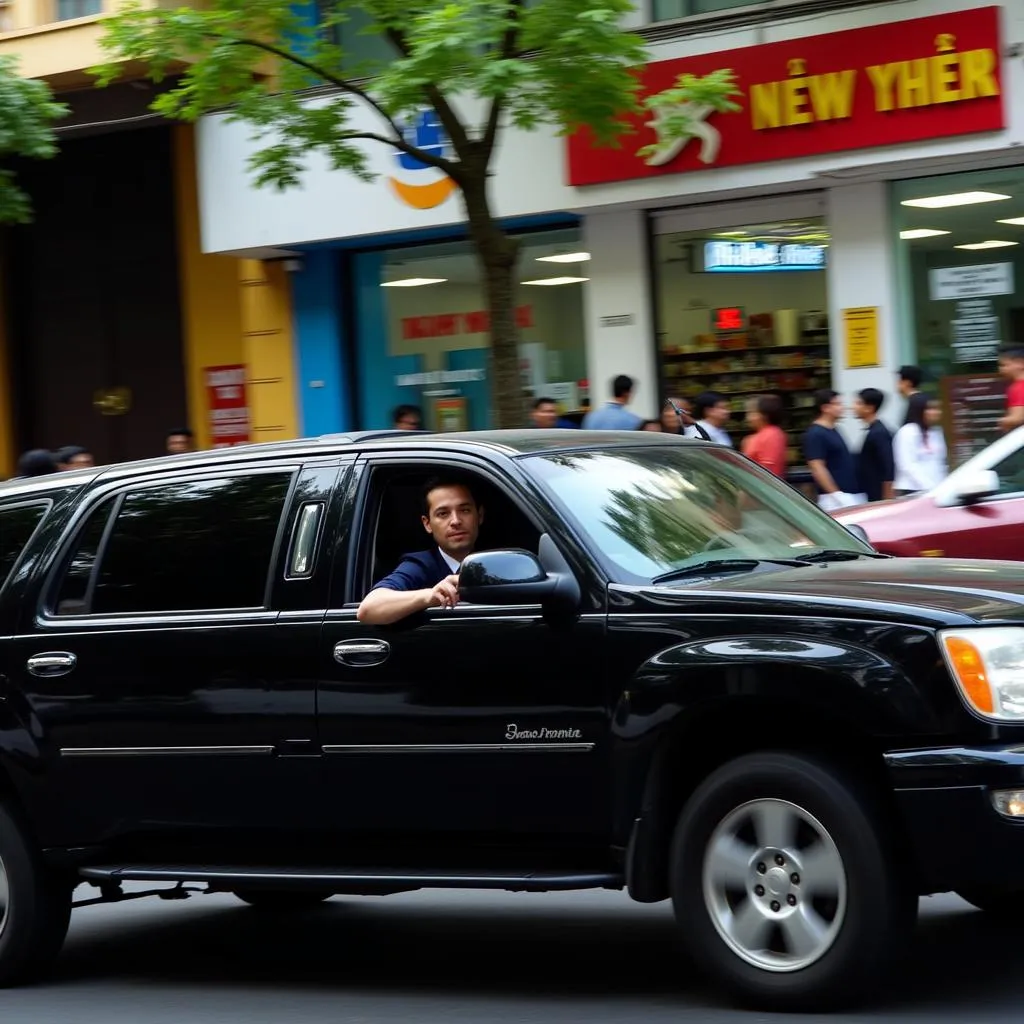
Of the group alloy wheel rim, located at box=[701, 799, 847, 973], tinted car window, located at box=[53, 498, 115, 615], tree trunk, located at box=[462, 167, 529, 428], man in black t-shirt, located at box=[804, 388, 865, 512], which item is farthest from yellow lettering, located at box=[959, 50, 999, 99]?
alloy wheel rim, located at box=[701, 799, 847, 973]

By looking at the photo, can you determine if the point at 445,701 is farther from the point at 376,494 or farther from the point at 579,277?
the point at 579,277

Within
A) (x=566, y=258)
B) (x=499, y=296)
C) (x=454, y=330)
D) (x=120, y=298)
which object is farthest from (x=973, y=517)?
(x=120, y=298)

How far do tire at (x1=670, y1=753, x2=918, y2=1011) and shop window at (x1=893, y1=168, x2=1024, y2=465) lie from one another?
10.6m

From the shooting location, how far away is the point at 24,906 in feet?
21.1

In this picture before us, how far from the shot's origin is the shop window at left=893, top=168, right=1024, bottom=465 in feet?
51.5

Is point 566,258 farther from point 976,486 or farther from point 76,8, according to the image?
point 976,486

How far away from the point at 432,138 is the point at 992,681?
13.8m

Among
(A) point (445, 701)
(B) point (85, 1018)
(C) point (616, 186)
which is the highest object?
(C) point (616, 186)

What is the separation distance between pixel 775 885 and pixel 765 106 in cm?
1176

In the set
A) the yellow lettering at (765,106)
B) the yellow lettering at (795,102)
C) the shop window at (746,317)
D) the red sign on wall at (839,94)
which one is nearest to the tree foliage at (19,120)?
the red sign on wall at (839,94)

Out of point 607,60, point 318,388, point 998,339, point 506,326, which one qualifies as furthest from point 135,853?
point 318,388

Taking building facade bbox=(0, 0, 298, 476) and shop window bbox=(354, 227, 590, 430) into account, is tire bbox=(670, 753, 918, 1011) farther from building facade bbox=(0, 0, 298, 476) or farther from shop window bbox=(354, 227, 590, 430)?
building facade bbox=(0, 0, 298, 476)

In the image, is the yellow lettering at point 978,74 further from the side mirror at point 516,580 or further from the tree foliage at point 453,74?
the side mirror at point 516,580

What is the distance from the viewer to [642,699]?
208 inches
